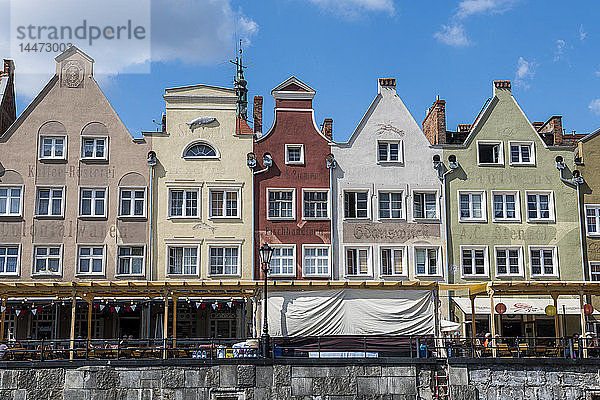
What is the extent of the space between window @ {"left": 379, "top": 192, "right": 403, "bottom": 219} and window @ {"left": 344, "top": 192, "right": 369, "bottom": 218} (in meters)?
0.77

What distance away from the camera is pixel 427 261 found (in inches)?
1532

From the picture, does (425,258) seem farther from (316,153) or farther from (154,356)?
(154,356)

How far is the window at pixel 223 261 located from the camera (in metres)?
37.9

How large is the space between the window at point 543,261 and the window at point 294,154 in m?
12.4

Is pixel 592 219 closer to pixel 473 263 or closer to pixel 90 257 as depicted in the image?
pixel 473 263

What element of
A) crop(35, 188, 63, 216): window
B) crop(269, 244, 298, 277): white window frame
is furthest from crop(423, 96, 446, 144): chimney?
crop(35, 188, 63, 216): window

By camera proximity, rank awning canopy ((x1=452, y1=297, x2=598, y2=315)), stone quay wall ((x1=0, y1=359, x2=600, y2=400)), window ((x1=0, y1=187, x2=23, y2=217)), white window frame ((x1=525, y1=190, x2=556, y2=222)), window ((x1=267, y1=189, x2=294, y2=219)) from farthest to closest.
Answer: white window frame ((x1=525, y1=190, x2=556, y2=222)), window ((x1=267, y1=189, x2=294, y2=219)), window ((x1=0, y1=187, x2=23, y2=217)), awning canopy ((x1=452, y1=297, x2=598, y2=315)), stone quay wall ((x1=0, y1=359, x2=600, y2=400))

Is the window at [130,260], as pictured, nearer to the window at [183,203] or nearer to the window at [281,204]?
the window at [183,203]

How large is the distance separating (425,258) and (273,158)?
9023 mm

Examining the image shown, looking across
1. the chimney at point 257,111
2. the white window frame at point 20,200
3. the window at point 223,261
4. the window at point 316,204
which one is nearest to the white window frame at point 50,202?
the white window frame at point 20,200

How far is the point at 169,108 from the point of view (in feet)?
129

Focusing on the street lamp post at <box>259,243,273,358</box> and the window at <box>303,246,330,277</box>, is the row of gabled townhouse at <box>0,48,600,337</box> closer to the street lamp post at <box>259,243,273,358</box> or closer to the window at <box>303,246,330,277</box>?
the window at <box>303,246,330,277</box>

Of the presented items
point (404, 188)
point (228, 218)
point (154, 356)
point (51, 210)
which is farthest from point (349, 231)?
point (51, 210)

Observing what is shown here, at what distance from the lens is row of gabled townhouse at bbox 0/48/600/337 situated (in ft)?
124
